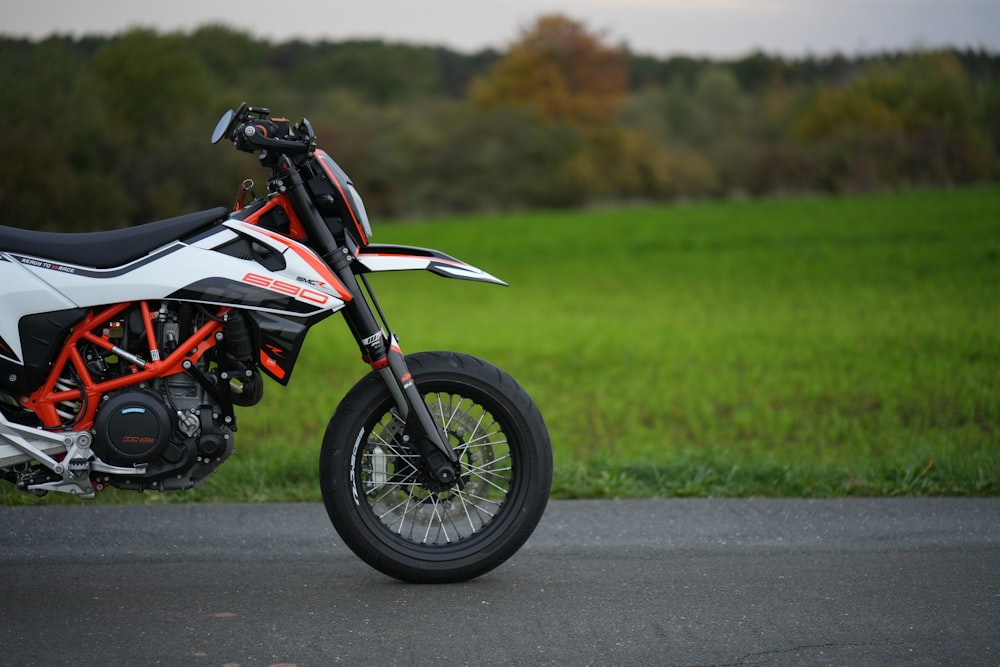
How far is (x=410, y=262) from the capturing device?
4.58 meters

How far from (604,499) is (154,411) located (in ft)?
8.14

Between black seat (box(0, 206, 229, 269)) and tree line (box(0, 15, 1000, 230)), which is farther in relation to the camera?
tree line (box(0, 15, 1000, 230))

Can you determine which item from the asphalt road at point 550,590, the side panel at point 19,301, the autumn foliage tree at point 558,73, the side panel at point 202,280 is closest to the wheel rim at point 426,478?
the asphalt road at point 550,590

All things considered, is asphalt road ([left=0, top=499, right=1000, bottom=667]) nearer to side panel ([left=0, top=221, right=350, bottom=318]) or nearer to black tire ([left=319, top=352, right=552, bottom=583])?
black tire ([left=319, top=352, right=552, bottom=583])

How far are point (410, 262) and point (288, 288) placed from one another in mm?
479

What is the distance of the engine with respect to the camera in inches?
174

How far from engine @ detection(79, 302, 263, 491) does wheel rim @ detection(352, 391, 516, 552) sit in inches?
22.4

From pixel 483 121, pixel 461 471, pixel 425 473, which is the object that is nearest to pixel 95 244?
pixel 425 473

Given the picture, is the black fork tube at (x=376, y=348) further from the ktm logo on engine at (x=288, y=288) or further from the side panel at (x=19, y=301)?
the side panel at (x=19, y=301)

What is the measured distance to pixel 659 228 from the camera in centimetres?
3048

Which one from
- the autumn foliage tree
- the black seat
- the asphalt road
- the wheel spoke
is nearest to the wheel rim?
the wheel spoke

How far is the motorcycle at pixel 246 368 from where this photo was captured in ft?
14.5

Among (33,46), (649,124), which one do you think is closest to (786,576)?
(33,46)

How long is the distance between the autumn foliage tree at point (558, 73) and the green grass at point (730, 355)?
36.0 m
